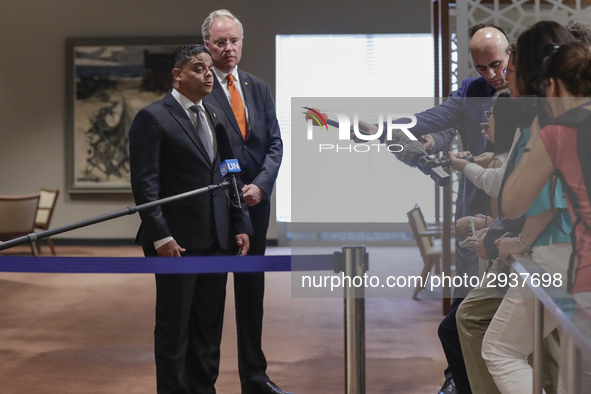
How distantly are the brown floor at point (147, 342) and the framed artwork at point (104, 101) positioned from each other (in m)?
3.41

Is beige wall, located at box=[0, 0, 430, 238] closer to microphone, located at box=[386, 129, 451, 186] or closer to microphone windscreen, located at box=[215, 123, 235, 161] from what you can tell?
microphone windscreen, located at box=[215, 123, 235, 161]

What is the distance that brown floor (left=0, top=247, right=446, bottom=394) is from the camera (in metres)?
2.95

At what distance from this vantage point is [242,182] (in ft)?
8.55

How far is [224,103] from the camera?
2639 millimetres

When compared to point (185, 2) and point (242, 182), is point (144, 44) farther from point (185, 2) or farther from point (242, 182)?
point (242, 182)

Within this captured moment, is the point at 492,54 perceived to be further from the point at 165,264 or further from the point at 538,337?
the point at 165,264

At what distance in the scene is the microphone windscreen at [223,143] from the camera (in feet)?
7.98

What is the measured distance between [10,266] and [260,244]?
41.4 inches

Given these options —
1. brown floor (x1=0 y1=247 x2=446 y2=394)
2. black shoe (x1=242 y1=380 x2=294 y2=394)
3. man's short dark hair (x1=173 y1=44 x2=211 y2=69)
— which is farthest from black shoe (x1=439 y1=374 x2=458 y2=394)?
man's short dark hair (x1=173 y1=44 x2=211 y2=69)

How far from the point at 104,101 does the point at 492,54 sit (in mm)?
7597

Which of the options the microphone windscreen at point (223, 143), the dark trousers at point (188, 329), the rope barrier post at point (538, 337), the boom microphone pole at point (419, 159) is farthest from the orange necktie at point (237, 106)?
the rope barrier post at point (538, 337)

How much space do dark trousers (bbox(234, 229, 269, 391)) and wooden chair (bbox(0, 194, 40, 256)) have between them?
18.1ft

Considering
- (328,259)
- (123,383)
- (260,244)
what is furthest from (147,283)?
(328,259)

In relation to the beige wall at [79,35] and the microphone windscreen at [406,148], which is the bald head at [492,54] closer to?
the microphone windscreen at [406,148]
